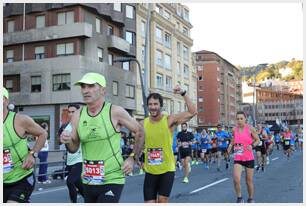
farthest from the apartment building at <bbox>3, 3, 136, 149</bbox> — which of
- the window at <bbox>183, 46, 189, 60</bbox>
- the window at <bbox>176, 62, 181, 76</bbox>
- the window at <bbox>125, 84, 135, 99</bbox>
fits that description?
the window at <bbox>183, 46, 189, 60</bbox>

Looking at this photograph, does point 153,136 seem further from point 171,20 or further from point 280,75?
point 280,75

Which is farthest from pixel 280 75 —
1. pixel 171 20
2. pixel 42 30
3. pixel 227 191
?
pixel 227 191

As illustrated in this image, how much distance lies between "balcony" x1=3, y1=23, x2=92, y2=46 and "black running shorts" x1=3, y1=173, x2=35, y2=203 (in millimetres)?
33064

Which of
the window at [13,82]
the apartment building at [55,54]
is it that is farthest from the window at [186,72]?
the window at [13,82]

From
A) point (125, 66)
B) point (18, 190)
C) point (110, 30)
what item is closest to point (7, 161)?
point (18, 190)

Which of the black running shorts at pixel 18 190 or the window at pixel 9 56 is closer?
the black running shorts at pixel 18 190

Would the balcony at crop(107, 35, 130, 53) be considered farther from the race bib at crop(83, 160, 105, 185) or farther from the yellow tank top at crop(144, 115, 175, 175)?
the race bib at crop(83, 160, 105, 185)

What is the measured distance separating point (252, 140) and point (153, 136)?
3317 mm

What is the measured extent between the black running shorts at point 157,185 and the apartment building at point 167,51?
40.6 m

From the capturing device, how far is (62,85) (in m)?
37.2

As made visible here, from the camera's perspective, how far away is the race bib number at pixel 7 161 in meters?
4.92

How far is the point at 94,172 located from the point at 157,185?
1.92 m

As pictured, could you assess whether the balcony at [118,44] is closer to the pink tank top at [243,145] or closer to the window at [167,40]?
the window at [167,40]

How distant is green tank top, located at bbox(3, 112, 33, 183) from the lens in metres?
4.91
